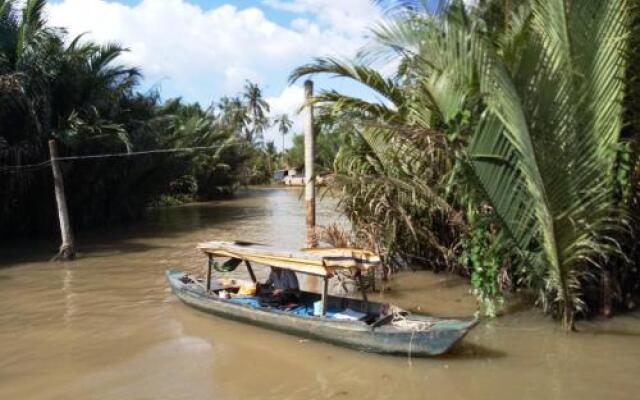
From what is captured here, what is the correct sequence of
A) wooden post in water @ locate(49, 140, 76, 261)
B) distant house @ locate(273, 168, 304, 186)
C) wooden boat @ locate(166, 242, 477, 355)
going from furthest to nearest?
distant house @ locate(273, 168, 304, 186), wooden post in water @ locate(49, 140, 76, 261), wooden boat @ locate(166, 242, 477, 355)

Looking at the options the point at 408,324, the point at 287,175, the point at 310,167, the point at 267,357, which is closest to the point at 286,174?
the point at 287,175

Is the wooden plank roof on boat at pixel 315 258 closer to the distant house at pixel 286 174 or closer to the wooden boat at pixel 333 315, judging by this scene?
the wooden boat at pixel 333 315

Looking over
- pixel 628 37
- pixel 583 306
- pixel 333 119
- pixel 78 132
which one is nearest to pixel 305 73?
pixel 333 119

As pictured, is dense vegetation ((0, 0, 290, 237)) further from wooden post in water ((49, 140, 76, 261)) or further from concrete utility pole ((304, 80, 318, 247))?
concrete utility pole ((304, 80, 318, 247))

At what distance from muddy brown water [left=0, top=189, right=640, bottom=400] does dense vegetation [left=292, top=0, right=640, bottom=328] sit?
2.24 ft

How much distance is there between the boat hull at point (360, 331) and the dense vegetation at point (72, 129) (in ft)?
28.9

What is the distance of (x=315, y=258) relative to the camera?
25.0 feet

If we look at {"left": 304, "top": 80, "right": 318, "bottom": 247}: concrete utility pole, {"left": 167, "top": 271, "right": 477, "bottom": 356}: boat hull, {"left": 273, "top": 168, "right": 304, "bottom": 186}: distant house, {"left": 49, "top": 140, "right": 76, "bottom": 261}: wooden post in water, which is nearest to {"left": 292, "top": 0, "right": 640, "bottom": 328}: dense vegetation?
{"left": 167, "top": 271, "right": 477, "bottom": 356}: boat hull

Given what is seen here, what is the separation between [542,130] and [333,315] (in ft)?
11.7

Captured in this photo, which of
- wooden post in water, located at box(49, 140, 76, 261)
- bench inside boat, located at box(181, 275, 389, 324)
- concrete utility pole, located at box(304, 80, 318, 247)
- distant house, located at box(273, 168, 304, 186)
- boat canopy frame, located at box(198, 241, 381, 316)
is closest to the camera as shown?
boat canopy frame, located at box(198, 241, 381, 316)

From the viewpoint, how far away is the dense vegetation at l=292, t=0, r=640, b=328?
235 inches

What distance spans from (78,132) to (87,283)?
6624mm

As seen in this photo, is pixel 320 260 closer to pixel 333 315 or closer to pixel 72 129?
pixel 333 315

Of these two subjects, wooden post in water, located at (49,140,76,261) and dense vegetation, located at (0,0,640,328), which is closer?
dense vegetation, located at (0,0,640,328)
